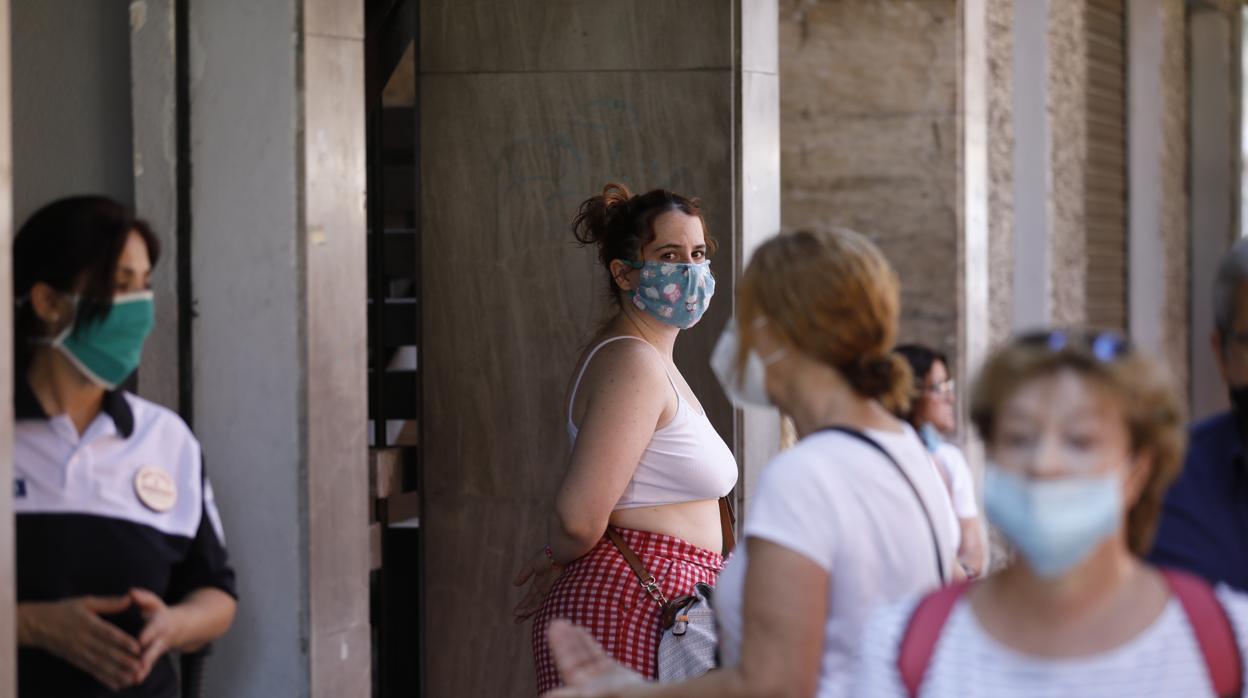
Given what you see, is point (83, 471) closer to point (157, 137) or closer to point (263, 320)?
point (263, 320)

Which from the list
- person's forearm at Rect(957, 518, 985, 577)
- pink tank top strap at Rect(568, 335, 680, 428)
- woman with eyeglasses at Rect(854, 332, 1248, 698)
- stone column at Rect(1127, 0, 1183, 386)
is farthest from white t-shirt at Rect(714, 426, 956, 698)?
stone column at Rect(1127, 0, 1183, 386)

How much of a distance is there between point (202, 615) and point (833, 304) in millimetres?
1237

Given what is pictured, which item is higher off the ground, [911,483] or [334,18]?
[334,18]

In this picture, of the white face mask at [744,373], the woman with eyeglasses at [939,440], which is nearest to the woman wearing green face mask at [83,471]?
the white face mask at [744,373]

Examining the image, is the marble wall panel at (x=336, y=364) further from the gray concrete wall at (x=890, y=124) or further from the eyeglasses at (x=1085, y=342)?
the gray concrete wall at (x=890, y=124)

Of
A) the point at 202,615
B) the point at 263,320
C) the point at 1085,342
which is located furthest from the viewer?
the point at 263,320

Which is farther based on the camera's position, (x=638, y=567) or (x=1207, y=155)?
(x=1207, y=155)

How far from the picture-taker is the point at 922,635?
2.09 meters

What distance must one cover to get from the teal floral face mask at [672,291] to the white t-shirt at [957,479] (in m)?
1.15

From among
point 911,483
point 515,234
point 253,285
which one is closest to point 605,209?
point 253,285

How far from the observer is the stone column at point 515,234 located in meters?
5.52

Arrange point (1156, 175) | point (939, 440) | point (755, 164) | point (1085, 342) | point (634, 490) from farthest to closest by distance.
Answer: point (1156, 175) < point (755, 164) < point (939, 440) < point (634, 490) < point (1085, 342)

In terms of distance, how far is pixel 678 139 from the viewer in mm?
5488

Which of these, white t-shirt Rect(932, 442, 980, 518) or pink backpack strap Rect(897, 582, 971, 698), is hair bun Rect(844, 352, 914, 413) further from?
white t-shirt Rect(932, 442, 980, 518)
